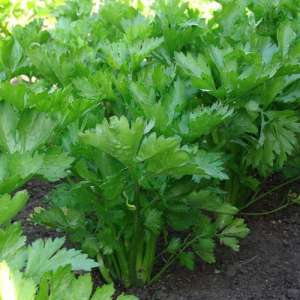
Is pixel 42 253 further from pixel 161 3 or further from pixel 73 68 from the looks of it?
pixel 161 3

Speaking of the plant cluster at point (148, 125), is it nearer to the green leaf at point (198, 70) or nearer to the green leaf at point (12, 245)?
the green leaf at point (198, 70)

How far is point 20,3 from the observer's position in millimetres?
4578

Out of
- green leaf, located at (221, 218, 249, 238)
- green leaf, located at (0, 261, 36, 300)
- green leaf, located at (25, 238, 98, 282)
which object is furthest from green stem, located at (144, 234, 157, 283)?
green leaf, located at (0, 261, 36, 300)

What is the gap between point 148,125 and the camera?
1826 millimetres

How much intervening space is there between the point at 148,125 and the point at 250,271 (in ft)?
2.99

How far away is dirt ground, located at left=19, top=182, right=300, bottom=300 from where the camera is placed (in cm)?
233

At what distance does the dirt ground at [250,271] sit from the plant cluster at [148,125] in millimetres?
85

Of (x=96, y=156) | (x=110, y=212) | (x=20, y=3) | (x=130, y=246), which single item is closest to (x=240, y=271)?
(x=130, y=246)

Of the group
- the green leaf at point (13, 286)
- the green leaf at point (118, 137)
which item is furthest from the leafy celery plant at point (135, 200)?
the green leaf at point (13, 286)

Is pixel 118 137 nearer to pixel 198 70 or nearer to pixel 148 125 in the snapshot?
pixel 148 125

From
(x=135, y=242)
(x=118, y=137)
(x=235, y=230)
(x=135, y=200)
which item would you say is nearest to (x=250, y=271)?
(x=235, y=230)

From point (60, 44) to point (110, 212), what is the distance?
2.36 ft

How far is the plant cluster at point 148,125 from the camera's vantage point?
174 centimetres

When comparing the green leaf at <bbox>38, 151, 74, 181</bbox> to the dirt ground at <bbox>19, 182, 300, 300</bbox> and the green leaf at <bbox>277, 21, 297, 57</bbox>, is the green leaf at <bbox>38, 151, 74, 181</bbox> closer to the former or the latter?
the dirt ground at <bbox>19, 182, 300, 300</bbox>
